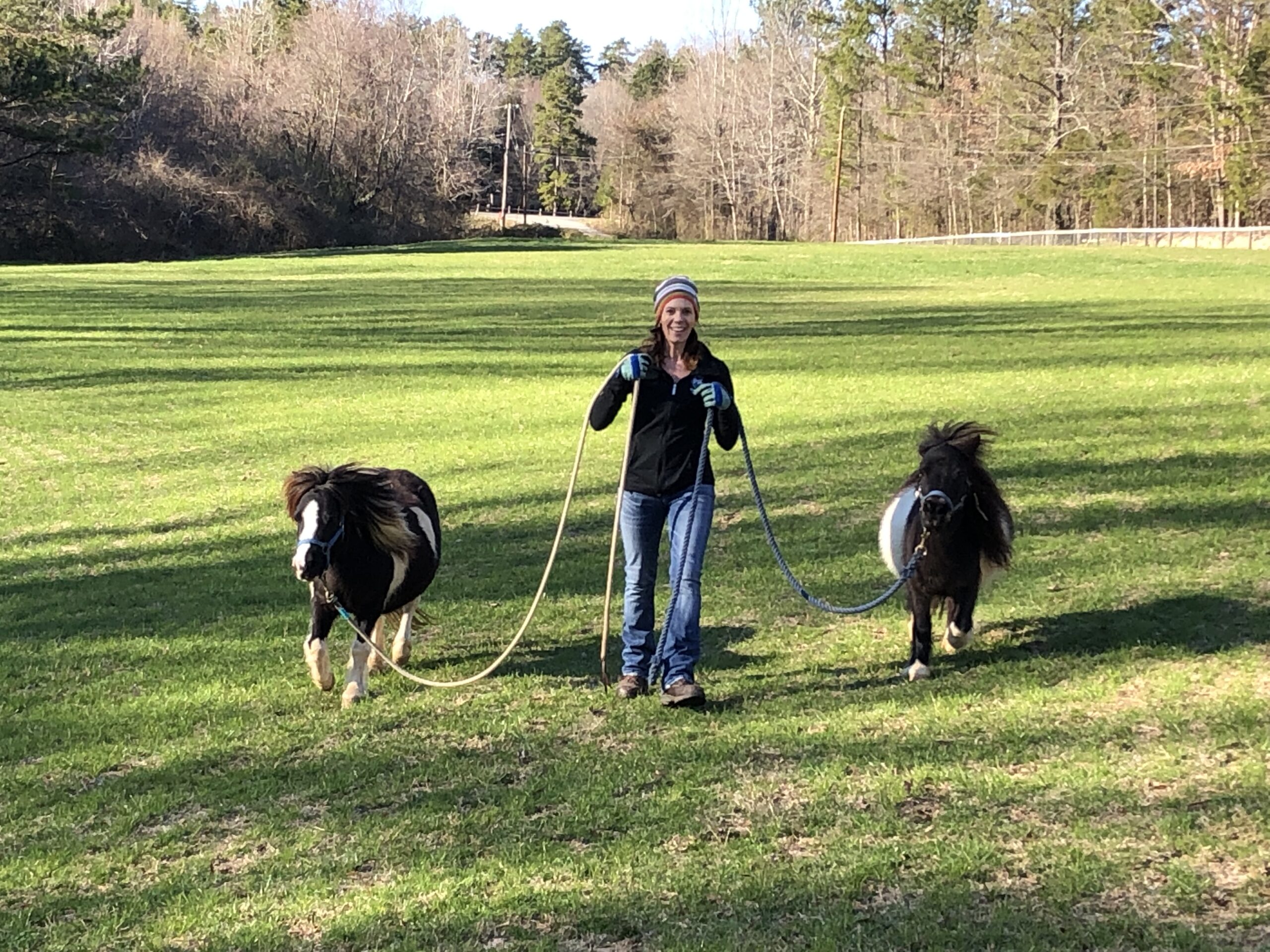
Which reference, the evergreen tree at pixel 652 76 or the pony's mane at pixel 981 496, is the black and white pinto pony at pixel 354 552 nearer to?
the pony's mane at pixel 981 496

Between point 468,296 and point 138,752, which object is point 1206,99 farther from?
point 138,752

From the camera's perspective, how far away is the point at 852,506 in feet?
35.8

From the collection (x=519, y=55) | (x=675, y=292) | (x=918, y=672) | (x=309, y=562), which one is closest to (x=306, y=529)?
(x=309, y=562)

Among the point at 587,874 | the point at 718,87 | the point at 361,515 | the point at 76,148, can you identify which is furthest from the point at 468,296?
the point at 718,87

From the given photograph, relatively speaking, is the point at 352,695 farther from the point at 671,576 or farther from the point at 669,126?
the point at 669,126

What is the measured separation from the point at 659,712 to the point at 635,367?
180 centimetres

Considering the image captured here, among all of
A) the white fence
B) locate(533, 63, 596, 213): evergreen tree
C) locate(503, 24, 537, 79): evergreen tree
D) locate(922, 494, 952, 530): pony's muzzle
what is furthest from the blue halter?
locate(503, 24, 537, 79): evergreen tree

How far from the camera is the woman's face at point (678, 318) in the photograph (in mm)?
6160

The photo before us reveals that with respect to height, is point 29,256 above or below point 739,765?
above

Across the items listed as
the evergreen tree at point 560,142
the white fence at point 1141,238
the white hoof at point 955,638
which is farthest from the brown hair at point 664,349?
the evergreen tree at point 560,142

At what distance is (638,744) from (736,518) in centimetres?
529

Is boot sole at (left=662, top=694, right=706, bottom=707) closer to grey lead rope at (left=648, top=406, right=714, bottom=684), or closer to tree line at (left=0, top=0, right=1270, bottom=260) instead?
grey lead rope at (left=648, top=406, right=714, bottom=684)

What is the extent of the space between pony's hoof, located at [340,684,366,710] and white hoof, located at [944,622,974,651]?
11.2 feet

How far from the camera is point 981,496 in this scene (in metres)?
6.76
